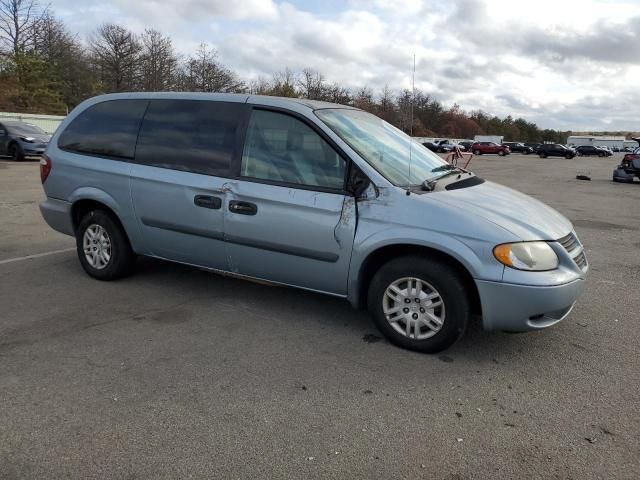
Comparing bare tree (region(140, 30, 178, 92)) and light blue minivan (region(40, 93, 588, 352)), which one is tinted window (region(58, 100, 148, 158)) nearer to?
light blue minivan (region(40, 93, 588, 352))

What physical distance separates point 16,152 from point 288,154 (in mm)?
19421

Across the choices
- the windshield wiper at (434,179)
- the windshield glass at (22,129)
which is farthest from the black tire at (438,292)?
the windshield glass at (22,129)

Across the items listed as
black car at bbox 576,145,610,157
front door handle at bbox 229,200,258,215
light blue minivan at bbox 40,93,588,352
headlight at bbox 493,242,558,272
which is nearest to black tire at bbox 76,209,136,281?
light blue minivan at bbox 40,93,588,352

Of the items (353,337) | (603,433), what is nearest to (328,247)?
(353,337)

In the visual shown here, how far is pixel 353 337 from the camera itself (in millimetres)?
4043

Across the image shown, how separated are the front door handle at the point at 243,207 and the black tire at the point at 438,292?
112cm

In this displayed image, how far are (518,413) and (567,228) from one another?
5.43 ft

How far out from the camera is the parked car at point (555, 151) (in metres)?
56.1

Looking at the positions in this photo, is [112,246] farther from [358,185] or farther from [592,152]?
[592,152]

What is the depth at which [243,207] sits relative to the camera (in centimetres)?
420

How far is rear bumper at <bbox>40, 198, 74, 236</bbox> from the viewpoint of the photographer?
5312mm

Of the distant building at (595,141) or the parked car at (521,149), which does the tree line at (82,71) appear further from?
the distant building at (595,141)

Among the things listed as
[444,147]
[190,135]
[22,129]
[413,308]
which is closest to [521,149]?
[444,147]

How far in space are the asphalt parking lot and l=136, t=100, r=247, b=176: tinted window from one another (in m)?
1.27
